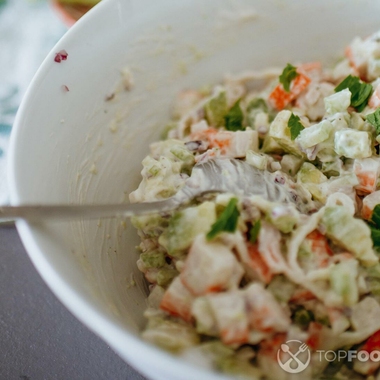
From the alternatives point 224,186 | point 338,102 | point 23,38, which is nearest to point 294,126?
point 338,102

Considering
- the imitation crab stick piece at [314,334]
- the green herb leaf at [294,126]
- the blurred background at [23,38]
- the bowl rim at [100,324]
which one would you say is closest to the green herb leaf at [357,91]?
the green herb leaf at [294,126]

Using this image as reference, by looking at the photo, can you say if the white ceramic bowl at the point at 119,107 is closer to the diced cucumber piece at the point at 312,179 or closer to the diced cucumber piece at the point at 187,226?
the diced cucumber piece at the point at 187,226

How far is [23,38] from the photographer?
8.59 ft

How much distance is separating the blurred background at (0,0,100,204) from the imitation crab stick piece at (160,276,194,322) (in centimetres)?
122

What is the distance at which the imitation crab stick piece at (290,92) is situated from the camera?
1.93 metres

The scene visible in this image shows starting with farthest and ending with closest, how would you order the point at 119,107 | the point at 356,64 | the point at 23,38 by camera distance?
the point at 23,38
the point at 356,64
the point at 119,107

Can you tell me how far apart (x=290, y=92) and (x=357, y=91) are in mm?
271

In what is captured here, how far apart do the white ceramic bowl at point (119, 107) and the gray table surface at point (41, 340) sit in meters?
0.25

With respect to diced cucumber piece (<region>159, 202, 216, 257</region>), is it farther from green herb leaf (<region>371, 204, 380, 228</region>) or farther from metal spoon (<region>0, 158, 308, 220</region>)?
green herb leaf (<region>371, 204, 380, 228</region>)

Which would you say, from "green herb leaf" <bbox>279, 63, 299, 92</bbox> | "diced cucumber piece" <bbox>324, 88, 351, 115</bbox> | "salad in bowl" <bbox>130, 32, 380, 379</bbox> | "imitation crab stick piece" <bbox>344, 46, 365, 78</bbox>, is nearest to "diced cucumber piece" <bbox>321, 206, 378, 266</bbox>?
"salad in bowl" <bbox>130, 32, 380, 379</bbox>

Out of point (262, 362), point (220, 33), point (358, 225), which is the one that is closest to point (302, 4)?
point (220, 33)

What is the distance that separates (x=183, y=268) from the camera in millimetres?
1318

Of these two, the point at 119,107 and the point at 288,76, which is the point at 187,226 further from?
the point at 288,76

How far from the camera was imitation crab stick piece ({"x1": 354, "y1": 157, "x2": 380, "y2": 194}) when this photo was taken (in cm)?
157
